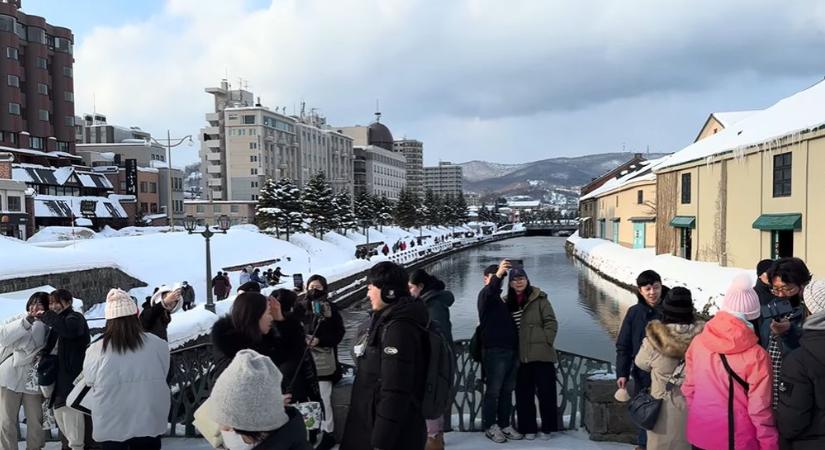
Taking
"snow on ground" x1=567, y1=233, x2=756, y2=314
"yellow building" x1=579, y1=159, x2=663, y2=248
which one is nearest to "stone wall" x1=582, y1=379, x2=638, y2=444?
"snow on ground" x1=567, y1=233, x2=756, y2=314

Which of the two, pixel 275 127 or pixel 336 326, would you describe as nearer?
pixel 336 326

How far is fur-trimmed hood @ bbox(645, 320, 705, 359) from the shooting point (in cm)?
342

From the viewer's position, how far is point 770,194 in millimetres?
20234

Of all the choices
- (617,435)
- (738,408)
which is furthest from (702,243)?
(738,408)

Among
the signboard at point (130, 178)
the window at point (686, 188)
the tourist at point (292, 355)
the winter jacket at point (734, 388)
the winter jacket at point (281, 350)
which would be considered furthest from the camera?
the signboard at point (130, 178)

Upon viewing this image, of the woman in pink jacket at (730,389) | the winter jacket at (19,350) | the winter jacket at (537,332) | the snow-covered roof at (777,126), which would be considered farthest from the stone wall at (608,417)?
the snow-covered roof at (777,126)

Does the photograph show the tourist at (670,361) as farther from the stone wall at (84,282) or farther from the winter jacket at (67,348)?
the stone wall at (84,282)

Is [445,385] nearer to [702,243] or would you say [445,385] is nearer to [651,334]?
[651,334]

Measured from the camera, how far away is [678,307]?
353cm

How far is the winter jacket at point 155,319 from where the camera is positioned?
4.37 metres

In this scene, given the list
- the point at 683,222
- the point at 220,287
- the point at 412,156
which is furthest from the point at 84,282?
the point at 412,156

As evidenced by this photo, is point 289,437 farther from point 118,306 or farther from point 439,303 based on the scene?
point 439,303

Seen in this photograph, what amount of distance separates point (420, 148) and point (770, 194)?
137183 millimetres

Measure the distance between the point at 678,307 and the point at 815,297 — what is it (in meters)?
0.73
